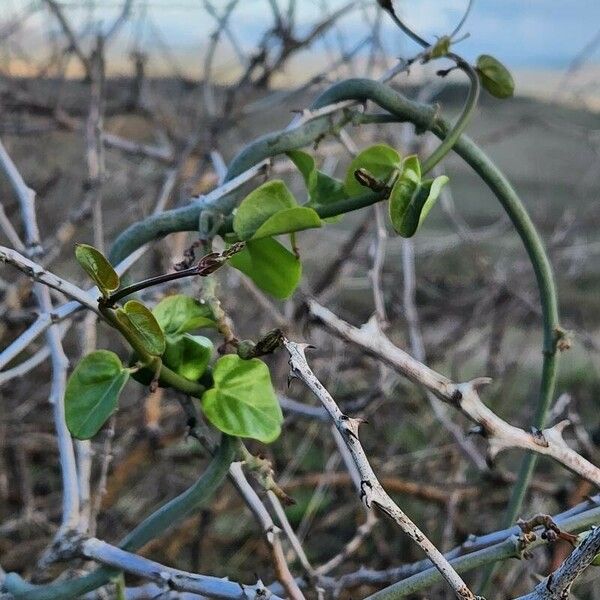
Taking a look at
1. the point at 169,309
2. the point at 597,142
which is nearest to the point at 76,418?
the point at 169,309

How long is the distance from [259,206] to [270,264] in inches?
1.0

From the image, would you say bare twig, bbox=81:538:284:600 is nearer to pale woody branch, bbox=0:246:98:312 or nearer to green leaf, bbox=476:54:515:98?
pale woody branch, bbox=0:246:98:312

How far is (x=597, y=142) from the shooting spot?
5.65 feet

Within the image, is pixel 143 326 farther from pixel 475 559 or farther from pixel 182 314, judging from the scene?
pixel 475 559

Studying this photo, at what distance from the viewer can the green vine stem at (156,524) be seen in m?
0.34

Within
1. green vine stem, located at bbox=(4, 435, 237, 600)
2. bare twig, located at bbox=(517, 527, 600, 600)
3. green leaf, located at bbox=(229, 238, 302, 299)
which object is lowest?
bare twig, located at bbox=(517, 527, 600, 600)

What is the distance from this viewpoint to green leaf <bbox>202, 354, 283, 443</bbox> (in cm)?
33

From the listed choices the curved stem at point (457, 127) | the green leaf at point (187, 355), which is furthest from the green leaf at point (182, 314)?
the curved stem at point (457, 127)

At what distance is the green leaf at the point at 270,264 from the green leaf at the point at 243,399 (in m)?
0.04

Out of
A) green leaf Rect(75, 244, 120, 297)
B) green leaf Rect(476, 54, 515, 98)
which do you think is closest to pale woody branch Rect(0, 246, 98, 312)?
green leaf Rect(75, 244, 120, 297)

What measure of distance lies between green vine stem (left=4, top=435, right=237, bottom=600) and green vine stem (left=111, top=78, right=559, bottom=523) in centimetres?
10

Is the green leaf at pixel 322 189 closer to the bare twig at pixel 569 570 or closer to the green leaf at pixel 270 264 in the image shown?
the green leaf at pixel 270 264

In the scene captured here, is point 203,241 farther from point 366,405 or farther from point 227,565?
point 227,565

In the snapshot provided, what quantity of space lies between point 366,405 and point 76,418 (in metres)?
0.46
